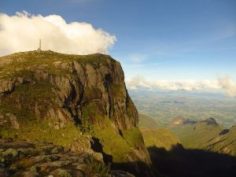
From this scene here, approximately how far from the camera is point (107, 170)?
44.0m

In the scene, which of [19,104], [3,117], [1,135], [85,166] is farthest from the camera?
[19,104]

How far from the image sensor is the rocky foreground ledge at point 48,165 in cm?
4250

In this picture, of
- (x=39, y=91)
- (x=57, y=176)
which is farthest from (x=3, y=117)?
(x=57, y=176)

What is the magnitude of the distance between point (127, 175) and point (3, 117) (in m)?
136

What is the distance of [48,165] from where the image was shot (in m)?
46.5

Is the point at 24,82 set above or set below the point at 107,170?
above

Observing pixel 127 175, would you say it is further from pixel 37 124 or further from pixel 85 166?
pixel 37 124

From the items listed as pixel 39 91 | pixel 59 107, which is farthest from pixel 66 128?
pixel 39 91

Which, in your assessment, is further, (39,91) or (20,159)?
(39,91)

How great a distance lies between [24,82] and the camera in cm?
19462

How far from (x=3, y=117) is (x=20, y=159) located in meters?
127

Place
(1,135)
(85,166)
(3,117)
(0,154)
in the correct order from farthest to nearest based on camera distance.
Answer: (3,117) → (1,135) → (0,154) → (85,166)

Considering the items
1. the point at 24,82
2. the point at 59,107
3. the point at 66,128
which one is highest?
the point at 24,82

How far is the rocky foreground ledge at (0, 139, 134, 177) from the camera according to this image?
42.5 m
